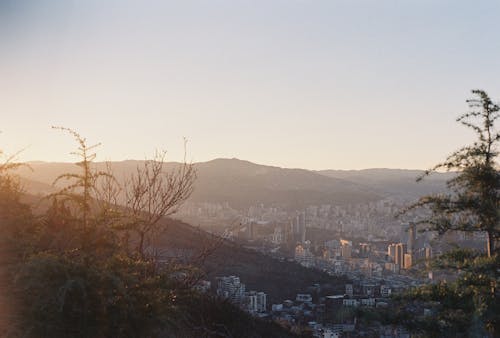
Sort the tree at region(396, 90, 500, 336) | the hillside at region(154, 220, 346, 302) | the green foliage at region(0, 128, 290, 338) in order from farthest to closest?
1. the hillside at region(154, 220, 346, 302)
2. the tree at region(396, 90, 500, 336)
3. the green foliage at region(0, 128, 290, 338)

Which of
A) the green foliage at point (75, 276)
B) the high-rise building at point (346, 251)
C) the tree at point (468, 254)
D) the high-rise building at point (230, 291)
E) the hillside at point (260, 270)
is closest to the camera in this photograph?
the green foliage at point (75, 276)

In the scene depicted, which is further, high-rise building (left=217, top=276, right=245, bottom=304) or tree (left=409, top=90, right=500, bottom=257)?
high-rise building (left=217, top=276, right=245, bottom=304)

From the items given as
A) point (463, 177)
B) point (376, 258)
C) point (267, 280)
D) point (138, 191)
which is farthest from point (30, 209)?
point (376, 258)

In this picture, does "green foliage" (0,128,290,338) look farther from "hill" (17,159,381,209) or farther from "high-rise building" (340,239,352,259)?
"hill" (17,159,381,209)

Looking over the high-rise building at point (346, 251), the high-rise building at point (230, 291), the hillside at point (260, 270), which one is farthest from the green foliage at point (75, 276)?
the high-rise building at point (346, 251)

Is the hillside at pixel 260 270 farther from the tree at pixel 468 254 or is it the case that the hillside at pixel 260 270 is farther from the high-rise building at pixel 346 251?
the tree at pixel 468 254

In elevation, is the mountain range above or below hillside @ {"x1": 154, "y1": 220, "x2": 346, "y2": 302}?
above

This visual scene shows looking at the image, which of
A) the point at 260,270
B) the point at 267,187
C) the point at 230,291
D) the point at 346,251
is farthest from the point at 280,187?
the point at 230,291

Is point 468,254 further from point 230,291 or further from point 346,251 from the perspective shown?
point 346,251

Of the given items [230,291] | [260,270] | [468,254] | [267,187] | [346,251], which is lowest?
[346,251]

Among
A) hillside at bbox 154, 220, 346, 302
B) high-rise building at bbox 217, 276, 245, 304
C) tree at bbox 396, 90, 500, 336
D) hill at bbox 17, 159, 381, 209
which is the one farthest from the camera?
hill at bbox 17, 159, 381, 209

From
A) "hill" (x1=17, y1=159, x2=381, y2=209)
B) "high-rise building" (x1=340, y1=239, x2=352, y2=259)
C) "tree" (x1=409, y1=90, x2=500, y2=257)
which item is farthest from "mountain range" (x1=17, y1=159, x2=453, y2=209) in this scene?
"tree" (x1=409, y1=90, x2=500, y2=257)
